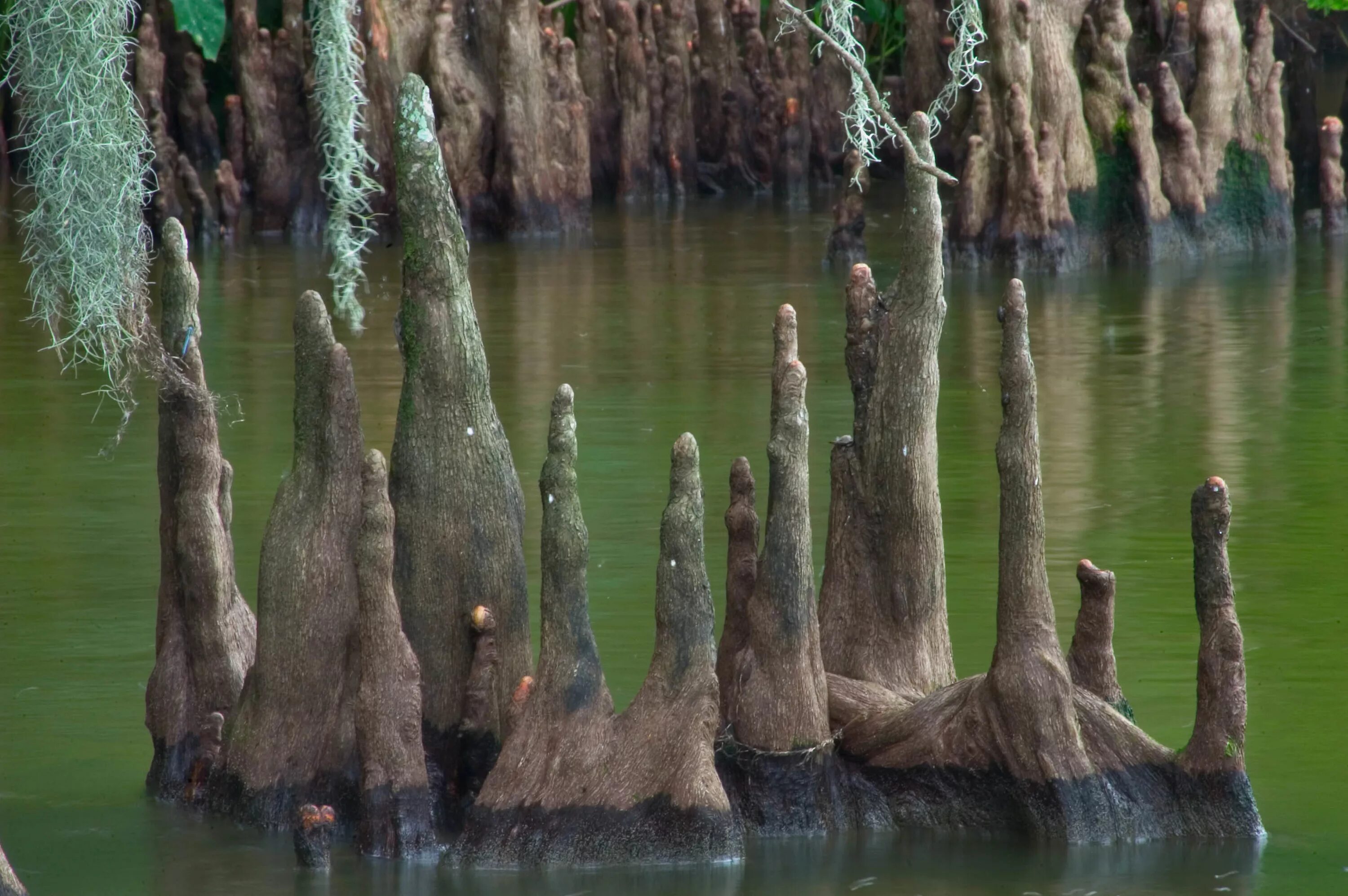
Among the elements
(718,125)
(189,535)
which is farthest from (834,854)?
(718,125)

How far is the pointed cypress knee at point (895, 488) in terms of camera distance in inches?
230

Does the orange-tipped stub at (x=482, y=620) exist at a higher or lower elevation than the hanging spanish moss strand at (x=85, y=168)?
lower

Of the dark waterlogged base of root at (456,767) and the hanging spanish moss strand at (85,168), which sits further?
the dark waterlogged base of root at (456,767)

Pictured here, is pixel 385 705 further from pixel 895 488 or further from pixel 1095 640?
pixel 1095 640

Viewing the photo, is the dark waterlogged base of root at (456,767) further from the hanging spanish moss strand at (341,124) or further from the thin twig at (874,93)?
the thin twig at (874,93)

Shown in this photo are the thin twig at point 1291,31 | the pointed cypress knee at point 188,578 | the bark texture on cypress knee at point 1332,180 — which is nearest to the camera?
the pointed cypress knee at point 188,578

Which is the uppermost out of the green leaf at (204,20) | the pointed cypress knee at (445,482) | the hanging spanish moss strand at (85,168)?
the green leaf at (204,20)

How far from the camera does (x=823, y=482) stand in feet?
33.5

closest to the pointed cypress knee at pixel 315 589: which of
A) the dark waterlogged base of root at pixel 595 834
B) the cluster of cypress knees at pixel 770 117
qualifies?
the dark waterlogged base of root at pixel 595 834

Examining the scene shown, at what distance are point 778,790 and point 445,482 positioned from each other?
45.0 inches

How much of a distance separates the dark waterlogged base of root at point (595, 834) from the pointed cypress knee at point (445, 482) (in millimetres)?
290

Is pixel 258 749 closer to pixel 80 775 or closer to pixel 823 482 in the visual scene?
pixel 80 775

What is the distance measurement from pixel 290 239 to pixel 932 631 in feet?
48.9

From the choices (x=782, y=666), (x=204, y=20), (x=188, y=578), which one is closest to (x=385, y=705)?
(x=188, y=578)
